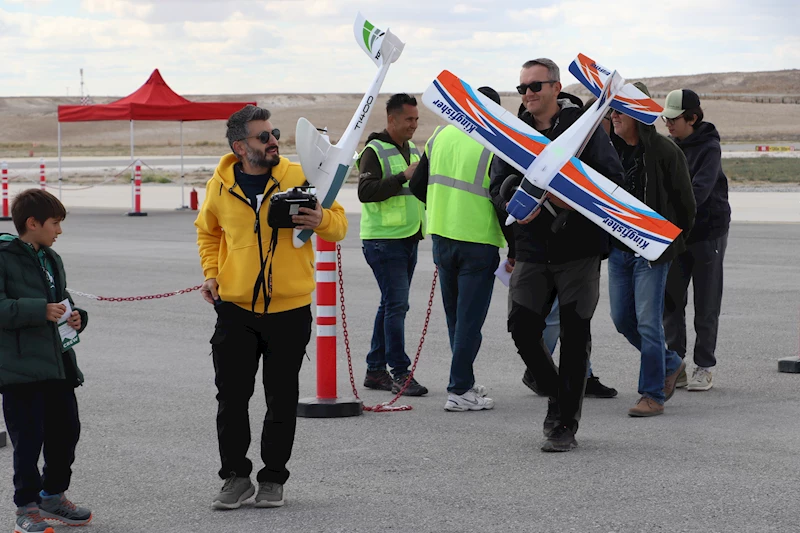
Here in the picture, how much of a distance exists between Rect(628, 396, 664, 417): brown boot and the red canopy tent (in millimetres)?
19470

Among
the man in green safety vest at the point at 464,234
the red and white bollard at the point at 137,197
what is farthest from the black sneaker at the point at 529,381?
the red and white bollard at the point at 137,197

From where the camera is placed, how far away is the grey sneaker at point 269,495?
5.39 metres

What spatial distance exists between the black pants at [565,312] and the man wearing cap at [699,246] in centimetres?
175

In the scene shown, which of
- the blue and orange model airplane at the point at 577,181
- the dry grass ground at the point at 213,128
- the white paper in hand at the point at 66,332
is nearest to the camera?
the white paper in hand at the point at 66,332

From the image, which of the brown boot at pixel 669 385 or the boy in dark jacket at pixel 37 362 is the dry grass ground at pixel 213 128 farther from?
the boy in dark jacket at pixel 37 362

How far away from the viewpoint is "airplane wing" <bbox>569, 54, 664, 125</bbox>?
6.53 metres

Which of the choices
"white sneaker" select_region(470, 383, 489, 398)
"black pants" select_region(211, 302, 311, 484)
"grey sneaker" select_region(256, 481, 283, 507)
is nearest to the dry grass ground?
"white sneaker" select_region(470, 383, 489, 398)

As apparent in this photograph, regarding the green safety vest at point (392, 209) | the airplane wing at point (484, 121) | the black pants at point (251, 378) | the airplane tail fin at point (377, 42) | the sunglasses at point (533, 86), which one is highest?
the airplane tail fin at point (377, 42)

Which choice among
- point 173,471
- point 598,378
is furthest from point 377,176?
point 173,471

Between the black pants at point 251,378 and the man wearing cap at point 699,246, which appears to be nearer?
the black pants at point 251,378

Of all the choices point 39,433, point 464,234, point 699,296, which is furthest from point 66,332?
point 699,296

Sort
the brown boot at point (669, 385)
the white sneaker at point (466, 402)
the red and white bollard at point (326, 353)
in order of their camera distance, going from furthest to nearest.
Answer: the brown boot at point (669, 385) → the white sneaker at point (466, 402) → the red and white bollard at point (326, 353)

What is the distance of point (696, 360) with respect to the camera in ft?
26.6

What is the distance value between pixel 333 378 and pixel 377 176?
1473 millimetres
